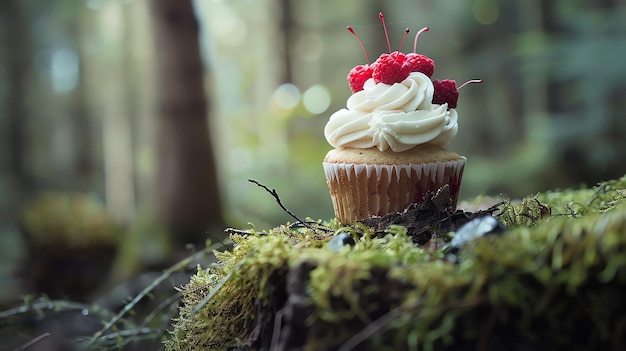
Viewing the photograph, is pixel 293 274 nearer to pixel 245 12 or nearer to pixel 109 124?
pixel 245 12

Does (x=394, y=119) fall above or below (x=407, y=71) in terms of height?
below

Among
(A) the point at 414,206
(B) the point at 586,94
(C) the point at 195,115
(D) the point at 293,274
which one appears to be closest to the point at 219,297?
(D) the point at 293,274

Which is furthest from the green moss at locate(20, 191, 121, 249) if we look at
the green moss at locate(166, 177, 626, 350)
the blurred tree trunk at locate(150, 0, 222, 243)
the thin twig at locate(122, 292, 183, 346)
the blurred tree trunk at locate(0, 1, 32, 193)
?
the green moss at locate(166, 177, 626, 350)

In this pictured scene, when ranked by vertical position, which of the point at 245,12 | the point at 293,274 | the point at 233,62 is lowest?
the point at 293,274

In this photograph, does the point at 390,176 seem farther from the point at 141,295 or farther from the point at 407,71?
the point at 141,295

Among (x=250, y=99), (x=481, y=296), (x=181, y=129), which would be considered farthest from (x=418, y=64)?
(x=250, y=99)
